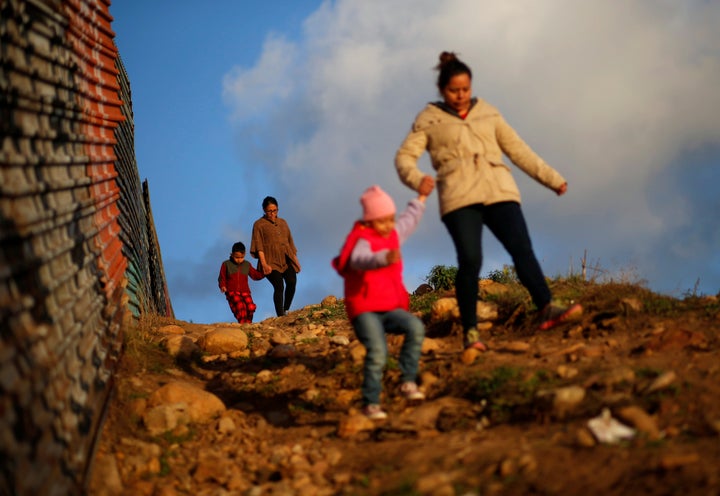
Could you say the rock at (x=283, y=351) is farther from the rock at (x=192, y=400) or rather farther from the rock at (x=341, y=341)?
the rock at (x=192, y=400)

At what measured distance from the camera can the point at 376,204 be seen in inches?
200

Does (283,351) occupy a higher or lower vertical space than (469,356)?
lower

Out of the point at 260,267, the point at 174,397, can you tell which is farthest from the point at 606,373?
the point at 260,267

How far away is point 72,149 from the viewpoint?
6.18 metres

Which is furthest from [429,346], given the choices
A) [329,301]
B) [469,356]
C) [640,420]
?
[329,301]

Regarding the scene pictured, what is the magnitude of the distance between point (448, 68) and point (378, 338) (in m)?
2.21

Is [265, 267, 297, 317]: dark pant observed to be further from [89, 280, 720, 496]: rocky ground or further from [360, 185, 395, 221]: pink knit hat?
[360, 185, 395, 221]: pink knit hat

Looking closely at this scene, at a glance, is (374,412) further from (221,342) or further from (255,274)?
(255,274)

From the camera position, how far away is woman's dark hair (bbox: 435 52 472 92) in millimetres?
6023

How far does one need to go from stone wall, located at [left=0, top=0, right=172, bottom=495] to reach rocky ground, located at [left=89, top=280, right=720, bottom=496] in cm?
52

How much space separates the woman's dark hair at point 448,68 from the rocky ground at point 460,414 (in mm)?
2074

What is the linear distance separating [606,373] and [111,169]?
5.23 meters

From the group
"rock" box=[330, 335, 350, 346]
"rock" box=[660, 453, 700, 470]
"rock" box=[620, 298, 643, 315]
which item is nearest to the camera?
"rock" box=[660, 453, 700, 470]

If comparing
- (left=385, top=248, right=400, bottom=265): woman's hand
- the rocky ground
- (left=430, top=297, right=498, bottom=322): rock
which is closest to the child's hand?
(left=385, top=248, right=400, bottom=265): woman's hand
